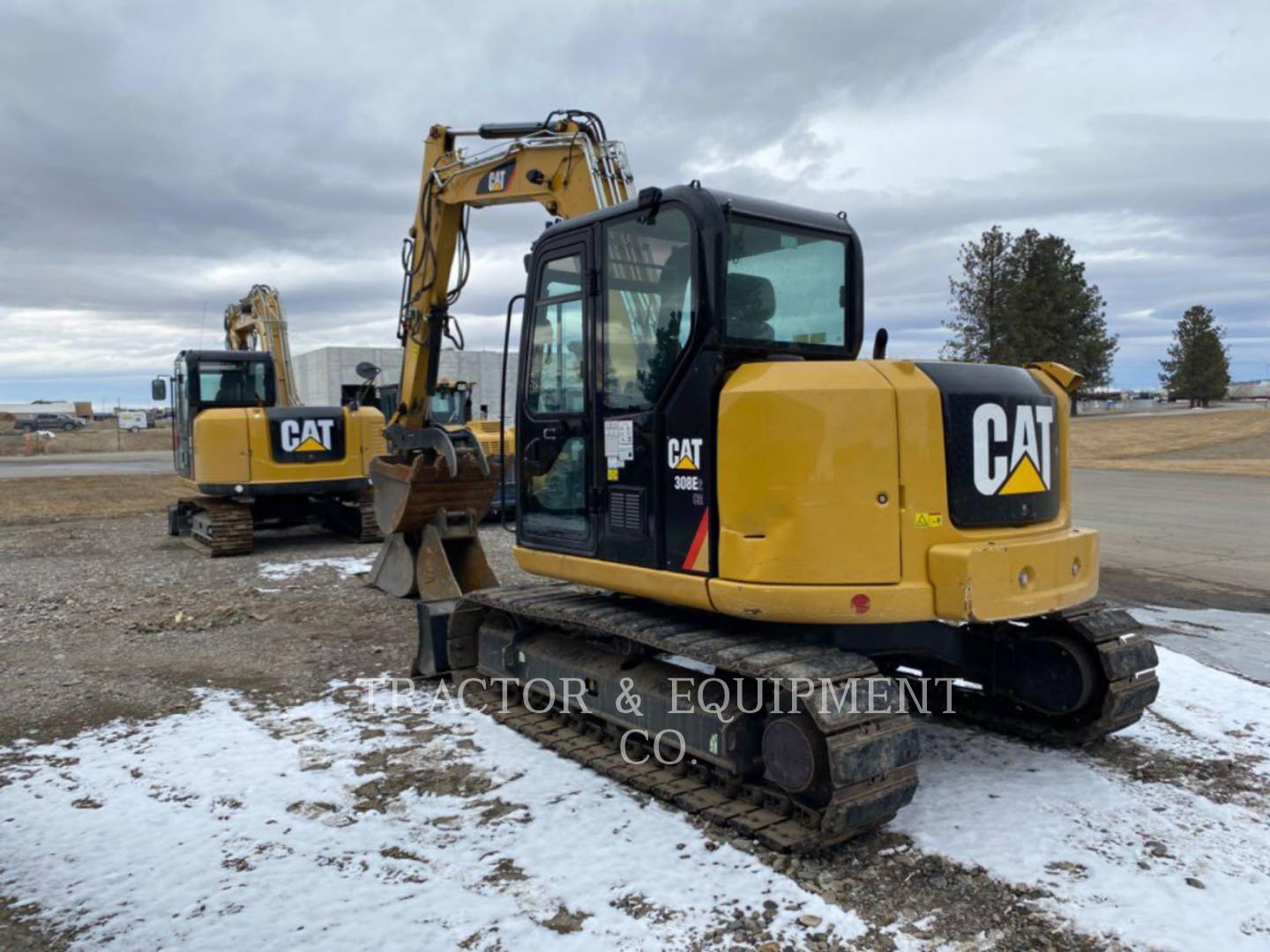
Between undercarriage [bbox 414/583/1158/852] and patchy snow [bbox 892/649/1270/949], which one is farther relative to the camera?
undercarriage [bbox 414/583/1158/852]

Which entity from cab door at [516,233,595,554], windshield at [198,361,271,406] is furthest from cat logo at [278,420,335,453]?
cab door at [516,233,595,554]

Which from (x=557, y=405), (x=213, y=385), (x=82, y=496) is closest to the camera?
(x=557, y=405)

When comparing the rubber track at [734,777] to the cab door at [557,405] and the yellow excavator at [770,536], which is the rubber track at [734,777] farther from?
the cab door at [557,405]

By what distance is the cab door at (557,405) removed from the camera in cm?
529

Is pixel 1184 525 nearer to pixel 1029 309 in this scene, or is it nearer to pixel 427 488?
pixel 427 488

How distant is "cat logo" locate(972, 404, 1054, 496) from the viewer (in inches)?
175

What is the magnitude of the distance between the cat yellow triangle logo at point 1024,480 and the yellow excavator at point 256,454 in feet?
32.8

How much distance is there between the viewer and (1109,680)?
4969 mm

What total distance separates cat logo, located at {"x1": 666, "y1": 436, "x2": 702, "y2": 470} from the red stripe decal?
0.24m

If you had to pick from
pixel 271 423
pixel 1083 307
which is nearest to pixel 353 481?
pixel 271 423

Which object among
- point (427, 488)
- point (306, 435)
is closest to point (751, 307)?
point (427, 488)

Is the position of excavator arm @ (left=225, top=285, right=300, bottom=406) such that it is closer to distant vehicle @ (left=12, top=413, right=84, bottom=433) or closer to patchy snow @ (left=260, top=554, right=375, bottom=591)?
patchy snow @ (left=260, top=554, right=375, bottom=591)

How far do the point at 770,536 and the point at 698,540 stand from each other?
42 cm

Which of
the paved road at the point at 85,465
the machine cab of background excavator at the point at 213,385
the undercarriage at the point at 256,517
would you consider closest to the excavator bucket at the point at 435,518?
the undercarriage at the point at 256,517
